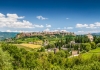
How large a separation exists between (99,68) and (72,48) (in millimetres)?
73169

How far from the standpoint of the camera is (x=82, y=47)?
311ft

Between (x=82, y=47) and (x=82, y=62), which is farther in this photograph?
(x=82, y=47)

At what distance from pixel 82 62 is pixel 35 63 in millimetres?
13602

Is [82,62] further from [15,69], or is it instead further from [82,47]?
[82,47]

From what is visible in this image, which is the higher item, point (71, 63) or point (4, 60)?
point (4, 60)

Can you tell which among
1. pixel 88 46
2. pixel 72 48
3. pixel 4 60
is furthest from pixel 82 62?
pixel 72 48

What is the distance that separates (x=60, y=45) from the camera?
114125 millimetres

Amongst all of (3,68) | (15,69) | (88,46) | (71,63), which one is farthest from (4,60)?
(88,46)

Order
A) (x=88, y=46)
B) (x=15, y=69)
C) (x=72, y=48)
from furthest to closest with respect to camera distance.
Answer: (x=72, y=48), (x=88, y=46), (x=15, y=69)

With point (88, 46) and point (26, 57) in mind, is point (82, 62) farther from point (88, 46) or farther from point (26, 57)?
point (88, 46)

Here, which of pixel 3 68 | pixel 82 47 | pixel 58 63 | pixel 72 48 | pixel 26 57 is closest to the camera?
pixel 3 68

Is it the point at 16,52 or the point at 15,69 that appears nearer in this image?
Result: the point at 15,69

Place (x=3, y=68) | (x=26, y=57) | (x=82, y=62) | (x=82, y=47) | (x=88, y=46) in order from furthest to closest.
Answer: (x=82, y=47)
(x=88, y=46)
(x=82, y=62)
(x=26, y=57)
(x=3, y=68)

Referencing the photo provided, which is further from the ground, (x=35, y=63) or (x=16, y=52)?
(x=16, y=52)
